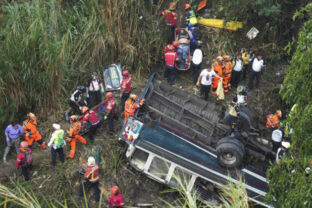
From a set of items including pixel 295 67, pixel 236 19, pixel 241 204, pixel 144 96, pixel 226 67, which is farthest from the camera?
pixel 236 19

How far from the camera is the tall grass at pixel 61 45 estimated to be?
10375mm

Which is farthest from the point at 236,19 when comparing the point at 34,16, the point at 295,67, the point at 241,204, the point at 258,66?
the point at 241,204

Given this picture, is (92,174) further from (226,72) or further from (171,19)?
(171,19)

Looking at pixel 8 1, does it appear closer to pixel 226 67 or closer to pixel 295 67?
pixel 226 67

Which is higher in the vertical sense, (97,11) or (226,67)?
(97,11)

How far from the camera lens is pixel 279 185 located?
20.6 feet

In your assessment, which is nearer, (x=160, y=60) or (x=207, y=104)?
(x=207, y=104)

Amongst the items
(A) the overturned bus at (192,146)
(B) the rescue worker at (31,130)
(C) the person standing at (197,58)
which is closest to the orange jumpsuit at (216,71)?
(C) the person standing at (197,58)

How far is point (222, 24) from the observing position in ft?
46.4

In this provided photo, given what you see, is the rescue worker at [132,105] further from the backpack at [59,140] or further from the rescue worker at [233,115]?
the rescue worker at [233,115]

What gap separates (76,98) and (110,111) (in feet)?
3.81

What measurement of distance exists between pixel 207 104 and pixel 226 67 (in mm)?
1636

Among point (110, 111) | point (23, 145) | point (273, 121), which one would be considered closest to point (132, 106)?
point (110, 111)

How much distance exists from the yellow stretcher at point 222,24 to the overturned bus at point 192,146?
467 cm
